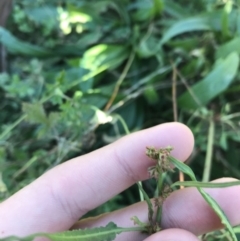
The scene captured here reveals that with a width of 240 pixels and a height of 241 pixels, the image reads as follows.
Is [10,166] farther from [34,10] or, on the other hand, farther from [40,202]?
[34,10]

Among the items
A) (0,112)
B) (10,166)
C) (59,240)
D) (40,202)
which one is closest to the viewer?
(59,240)

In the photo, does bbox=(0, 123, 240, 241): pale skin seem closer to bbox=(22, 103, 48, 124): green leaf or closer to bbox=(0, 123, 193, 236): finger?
bbox=(0, 123, 193, 236): finger

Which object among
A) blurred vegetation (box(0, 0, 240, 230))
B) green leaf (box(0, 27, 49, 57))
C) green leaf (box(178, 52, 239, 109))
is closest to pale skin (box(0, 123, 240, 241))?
blurred vegetation (box(0, 0, 240, 230))

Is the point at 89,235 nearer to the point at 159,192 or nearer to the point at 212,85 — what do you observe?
the point at 159,192

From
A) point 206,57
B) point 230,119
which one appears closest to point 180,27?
point 206,57

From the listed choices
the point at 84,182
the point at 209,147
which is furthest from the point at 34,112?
the point at 209,147

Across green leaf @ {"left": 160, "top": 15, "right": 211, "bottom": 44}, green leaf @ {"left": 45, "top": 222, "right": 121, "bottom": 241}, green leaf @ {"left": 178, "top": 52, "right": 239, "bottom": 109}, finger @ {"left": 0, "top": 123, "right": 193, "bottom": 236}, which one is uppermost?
green leaf @ {"left": 160, "top": 15, "right": 211, "bottom": 44}

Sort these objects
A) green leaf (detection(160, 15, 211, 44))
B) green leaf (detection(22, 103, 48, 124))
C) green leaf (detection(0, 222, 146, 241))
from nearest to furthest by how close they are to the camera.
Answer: green leaf (detection(0, 222, 146, 241)) → green leaf (detection(22, 103, 48, 124)) → green leaf (detection(160, 15, 211, 44))

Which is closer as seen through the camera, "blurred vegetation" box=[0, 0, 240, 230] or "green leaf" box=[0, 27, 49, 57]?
"blurred vegetation" box=[0, 0, 240, 230]
